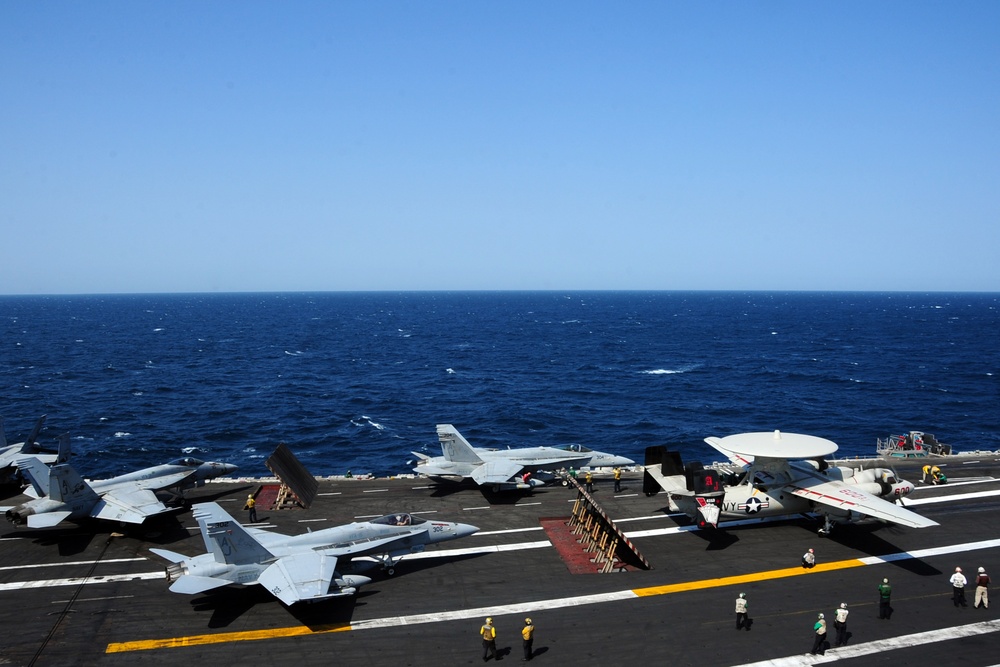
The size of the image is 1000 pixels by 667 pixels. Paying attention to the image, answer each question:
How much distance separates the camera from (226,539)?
84.6 ft

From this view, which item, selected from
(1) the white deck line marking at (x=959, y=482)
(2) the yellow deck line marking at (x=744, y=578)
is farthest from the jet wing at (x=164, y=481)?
(1) the white deck line marking at (x=959, y=482)

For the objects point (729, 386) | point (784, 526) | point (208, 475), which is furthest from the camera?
point (729, 386)

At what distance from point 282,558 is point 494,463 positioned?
17.1 m

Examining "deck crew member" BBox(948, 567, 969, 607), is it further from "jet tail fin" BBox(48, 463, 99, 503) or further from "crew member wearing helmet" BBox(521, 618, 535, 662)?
"jet tail fin" BBox(48, 463, 99, 503)

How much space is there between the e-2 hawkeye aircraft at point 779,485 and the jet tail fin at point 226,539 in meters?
20.6

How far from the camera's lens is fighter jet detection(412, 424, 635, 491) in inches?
1593

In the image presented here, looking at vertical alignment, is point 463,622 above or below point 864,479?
below

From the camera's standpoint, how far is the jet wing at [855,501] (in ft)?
94.0

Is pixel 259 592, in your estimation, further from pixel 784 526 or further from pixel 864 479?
pixel 864 479

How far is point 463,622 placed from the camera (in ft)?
82.1

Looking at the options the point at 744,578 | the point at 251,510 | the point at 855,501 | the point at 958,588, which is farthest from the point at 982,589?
the point at 251,510

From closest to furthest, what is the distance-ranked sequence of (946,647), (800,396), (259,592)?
(946,647) → (259,592) → (800,396)

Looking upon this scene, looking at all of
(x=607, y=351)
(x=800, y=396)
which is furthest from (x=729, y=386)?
(x=607, y=351)

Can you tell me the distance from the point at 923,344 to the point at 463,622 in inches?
6996
